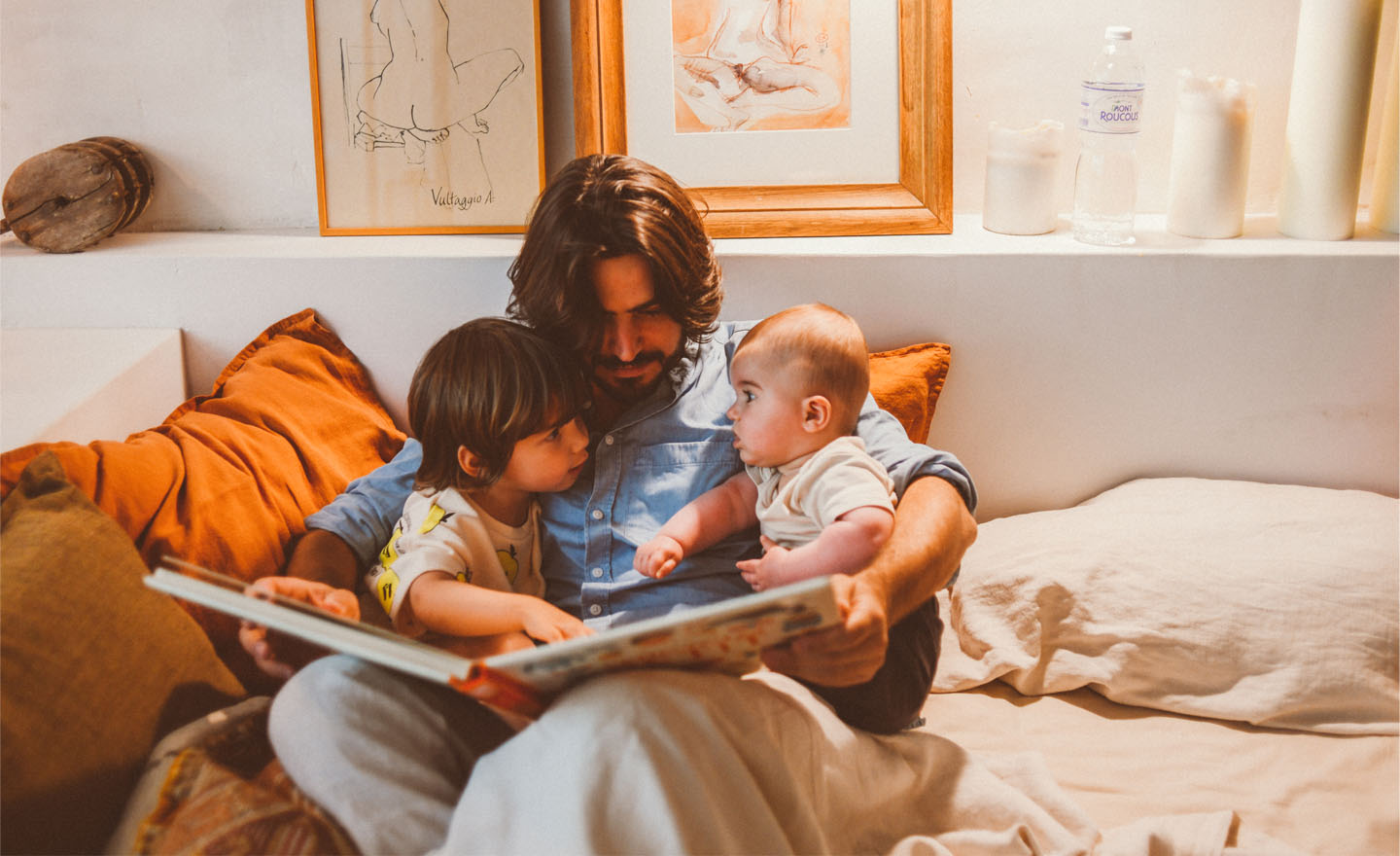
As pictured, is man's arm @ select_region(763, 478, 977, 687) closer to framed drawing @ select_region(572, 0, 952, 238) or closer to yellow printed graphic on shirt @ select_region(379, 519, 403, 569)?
yellow printed graphic on shirt @ select_region(379, 519, 403, 569)

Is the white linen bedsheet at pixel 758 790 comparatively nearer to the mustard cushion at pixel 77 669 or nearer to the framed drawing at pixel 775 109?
the mustard cushion at pixel 77 669

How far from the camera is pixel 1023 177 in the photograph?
1.85m

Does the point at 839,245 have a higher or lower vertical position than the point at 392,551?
higher

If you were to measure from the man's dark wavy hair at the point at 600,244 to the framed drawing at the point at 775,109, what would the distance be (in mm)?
374

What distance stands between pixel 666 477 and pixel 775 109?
29.4 inches

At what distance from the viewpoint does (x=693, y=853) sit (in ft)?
3.30

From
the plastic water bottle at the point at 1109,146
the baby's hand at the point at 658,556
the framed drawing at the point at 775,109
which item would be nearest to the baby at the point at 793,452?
the baby's hand at the point at 658,556

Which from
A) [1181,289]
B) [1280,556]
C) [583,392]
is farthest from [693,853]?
[1181,289]

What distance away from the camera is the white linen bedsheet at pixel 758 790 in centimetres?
101

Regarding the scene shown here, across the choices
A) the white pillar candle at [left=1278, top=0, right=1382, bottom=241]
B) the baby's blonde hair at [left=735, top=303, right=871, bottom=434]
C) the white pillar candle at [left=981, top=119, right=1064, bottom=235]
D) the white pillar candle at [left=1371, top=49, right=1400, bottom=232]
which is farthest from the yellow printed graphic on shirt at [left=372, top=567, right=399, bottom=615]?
the white pillar candle at [left=1371, top=49, right=1400, bottom=232]

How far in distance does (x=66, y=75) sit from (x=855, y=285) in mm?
1508

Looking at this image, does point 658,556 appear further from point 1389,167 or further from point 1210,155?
point 1389,167

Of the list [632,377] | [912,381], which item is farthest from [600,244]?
[912,381]

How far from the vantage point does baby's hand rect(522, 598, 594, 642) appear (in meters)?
1.26
